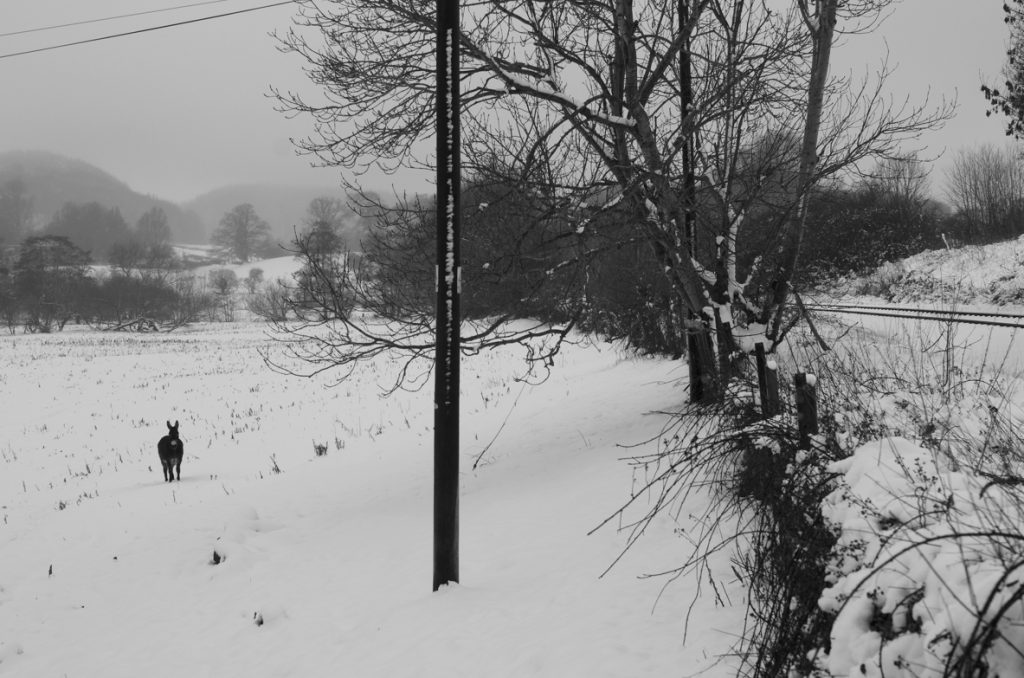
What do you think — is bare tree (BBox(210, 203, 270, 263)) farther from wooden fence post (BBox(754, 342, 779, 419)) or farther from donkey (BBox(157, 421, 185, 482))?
wooden fence post (BBox(754, 342, 779, 419))

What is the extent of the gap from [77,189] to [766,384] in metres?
229

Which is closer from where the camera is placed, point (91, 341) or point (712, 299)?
point (712, 299)

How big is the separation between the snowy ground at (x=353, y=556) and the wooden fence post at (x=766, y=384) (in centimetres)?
121

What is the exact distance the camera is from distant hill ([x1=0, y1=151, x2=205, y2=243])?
172875 millimetres

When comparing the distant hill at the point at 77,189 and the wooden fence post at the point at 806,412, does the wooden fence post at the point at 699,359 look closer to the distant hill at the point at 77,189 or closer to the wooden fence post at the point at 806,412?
the wooden fence post at the point at 806,412

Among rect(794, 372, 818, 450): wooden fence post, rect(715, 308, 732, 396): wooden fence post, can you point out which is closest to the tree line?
rect(715, 308, 732, 396): wooden fence post

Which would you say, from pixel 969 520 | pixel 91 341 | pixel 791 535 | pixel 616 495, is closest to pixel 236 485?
pixel 616 495

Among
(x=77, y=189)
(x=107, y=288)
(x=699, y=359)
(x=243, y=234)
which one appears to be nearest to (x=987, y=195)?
(x=699, y=359)

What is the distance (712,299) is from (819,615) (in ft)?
14.9

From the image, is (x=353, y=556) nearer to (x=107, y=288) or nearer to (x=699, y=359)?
(x=699, y=359)

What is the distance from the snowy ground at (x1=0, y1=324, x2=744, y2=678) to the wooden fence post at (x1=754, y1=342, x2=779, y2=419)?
121 cm

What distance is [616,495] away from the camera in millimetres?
6094

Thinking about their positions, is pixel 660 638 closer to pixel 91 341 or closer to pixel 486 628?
pixel 486 628

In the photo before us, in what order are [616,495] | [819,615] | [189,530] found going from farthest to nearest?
[189,530] < [616,495] < [819,615]
